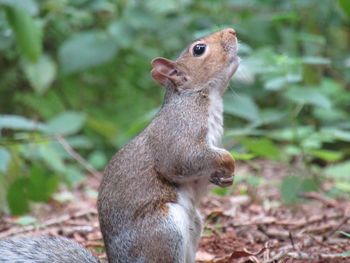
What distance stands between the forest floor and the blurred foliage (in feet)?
0.72

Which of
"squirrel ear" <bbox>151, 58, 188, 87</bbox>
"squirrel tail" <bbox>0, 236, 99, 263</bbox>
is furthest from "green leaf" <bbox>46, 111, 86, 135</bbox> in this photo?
"squirrel tail" <bbox>0, 236, 99, 263</bbox>

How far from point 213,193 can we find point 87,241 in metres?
1.57

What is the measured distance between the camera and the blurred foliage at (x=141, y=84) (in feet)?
17.5

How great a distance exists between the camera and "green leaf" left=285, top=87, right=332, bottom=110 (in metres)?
5.21

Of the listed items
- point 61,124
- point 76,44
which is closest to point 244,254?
→ point 61,124

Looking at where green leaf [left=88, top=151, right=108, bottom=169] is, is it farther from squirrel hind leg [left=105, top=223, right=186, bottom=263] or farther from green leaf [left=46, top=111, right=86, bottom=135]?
squirrel hind leg [left=105, top=223, right=186, bottom=263]

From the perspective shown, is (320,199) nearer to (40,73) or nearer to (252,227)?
(252,227)

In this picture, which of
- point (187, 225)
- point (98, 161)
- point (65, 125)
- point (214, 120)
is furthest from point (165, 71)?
point (98, 161)

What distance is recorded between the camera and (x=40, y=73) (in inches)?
286

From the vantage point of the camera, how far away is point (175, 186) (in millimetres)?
A: 3406

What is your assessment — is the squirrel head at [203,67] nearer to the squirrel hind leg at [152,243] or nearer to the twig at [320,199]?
the squirrel hind leg at [152,243]

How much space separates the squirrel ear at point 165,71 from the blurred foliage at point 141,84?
2.82 ft

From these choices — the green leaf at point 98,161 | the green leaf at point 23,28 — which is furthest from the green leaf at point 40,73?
the green leaf at point 23,28

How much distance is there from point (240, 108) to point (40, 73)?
2.32 m
